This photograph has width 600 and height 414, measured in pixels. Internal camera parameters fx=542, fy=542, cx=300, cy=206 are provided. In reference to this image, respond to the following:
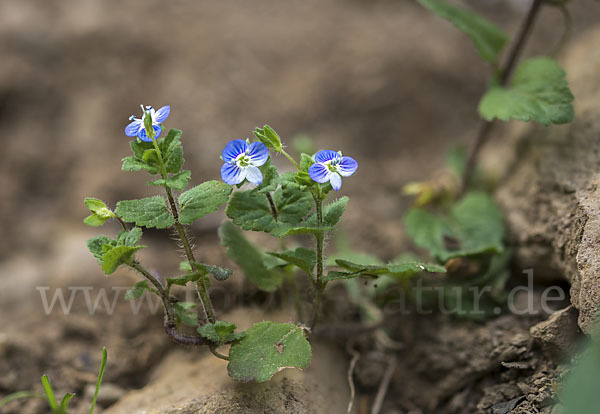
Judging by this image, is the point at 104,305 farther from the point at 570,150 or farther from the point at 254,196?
the point at 570,150

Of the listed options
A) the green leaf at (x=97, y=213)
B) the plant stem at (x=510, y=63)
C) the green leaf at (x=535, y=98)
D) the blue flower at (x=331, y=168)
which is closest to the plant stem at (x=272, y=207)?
the blue flower at (x=331, y=168)

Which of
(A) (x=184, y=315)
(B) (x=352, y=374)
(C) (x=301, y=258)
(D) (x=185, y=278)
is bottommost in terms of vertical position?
(B) (x=352, y=374)

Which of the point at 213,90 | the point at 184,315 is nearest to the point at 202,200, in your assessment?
the point at 184,315

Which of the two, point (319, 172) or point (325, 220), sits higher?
point (319, 172)

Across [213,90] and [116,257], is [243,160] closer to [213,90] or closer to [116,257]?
[116,257]

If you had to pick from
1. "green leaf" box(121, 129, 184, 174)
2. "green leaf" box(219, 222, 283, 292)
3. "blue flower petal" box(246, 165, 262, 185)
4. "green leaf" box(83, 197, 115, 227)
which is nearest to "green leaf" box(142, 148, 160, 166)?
"green leaf" box(121, 129, 184, 174)

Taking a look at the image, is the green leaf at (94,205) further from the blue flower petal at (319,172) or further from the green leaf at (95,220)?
the blue flower petal at (319,172)

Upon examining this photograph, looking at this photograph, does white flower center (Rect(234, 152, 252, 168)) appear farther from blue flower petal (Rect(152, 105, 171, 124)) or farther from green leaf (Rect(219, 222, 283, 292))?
green leaf (Rect(219, 222, 283, 292))
